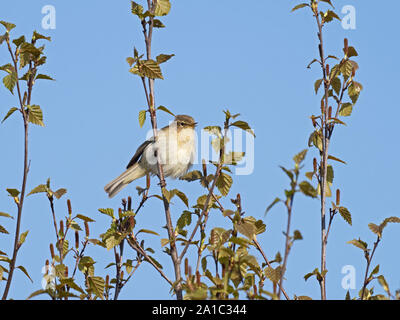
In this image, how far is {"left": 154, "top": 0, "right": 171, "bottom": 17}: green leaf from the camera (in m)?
4.90

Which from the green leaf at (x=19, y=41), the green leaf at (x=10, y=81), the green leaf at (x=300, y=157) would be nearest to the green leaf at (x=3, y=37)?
the green leaf at (x=19, y=41)

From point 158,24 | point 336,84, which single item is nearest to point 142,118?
point 158,24

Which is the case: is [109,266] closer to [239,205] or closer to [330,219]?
[239,205]

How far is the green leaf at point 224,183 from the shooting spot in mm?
4598

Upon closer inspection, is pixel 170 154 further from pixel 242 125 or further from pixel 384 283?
pixel 384 283

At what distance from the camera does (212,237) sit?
418 centimetres

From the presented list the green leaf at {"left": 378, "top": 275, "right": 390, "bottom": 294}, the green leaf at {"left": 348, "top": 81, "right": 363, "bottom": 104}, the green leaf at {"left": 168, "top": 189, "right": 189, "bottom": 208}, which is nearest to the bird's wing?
the green leaf at {"left": 348, "top": 81, "right": 363, "bottom": 104}

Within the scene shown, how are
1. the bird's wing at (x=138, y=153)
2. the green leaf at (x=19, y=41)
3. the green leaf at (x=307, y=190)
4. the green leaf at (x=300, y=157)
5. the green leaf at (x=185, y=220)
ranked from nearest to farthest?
1. the green leaf at (x=307, y=190)
2. the green leaf at (x=300, y=157)
3. the green leaf at (x=19, y=41)
4. the green leaf at (x=185, y=220)
5. the bird's wing at (x=138, y=153)

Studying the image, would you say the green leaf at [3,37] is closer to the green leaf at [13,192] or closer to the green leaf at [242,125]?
the green leaf at [13,192]

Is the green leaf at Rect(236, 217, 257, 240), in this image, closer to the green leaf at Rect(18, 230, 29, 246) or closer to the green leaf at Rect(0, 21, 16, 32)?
the green leaf at Rect(18, 230, 29, 246)

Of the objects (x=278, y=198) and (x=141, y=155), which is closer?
(x=278, y=198)

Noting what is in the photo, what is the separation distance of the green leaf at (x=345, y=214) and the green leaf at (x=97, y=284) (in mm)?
1982
